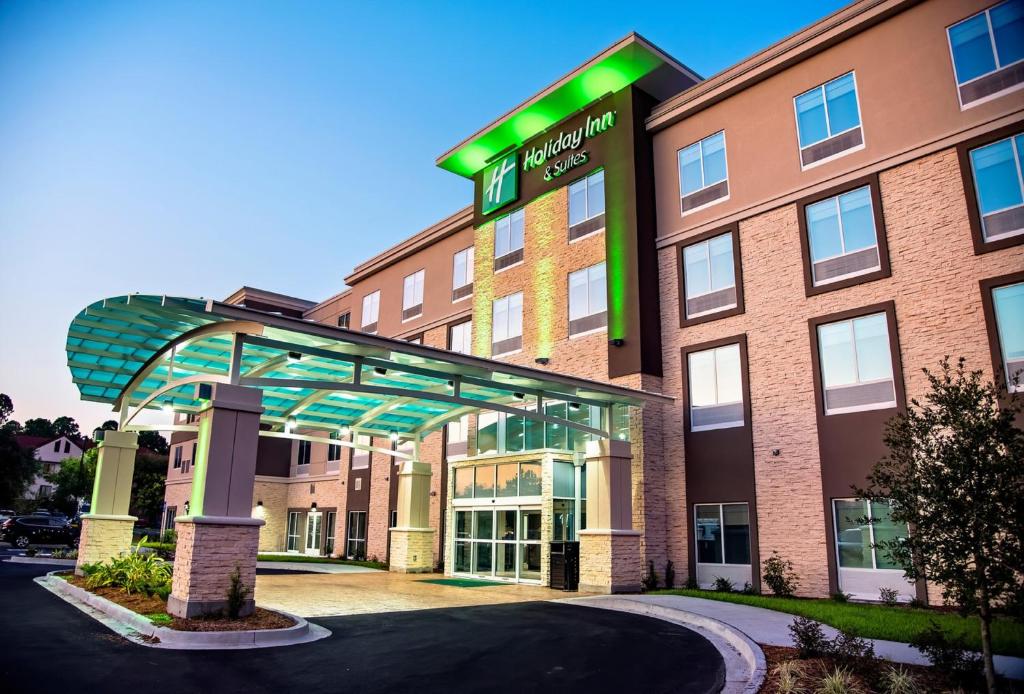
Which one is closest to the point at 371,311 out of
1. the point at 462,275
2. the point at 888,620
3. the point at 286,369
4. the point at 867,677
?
the point at 462,275

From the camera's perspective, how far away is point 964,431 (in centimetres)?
764

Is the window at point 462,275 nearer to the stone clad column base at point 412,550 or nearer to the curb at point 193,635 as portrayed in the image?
the stone clad column base at point 412,550

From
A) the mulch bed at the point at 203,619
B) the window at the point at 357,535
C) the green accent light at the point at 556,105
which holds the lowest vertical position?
the mulch bed at the point at 203,619

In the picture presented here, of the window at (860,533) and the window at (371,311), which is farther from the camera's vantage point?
the window at (371,311)

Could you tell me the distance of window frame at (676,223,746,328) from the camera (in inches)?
796

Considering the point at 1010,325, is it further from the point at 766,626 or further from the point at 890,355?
the point at 766,626

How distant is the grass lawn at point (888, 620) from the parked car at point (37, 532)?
31.9 m

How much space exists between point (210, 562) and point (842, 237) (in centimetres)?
1630

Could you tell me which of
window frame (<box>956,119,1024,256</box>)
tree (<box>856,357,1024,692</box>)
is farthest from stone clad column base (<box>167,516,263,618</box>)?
window frame (<box>956,119,1024,256</box>)

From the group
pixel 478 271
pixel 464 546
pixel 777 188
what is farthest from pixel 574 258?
pixel 464 546

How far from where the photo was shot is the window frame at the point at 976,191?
15.4 meters

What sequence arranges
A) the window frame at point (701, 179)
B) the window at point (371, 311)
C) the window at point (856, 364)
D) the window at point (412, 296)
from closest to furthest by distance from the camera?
the window at point (856, 364) → the window frame at point (701, 179) → the window at point (412, 296) → the window at point (371, 311)

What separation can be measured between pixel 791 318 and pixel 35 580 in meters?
20.7

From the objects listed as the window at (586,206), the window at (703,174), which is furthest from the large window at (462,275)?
the window at (703,174)
